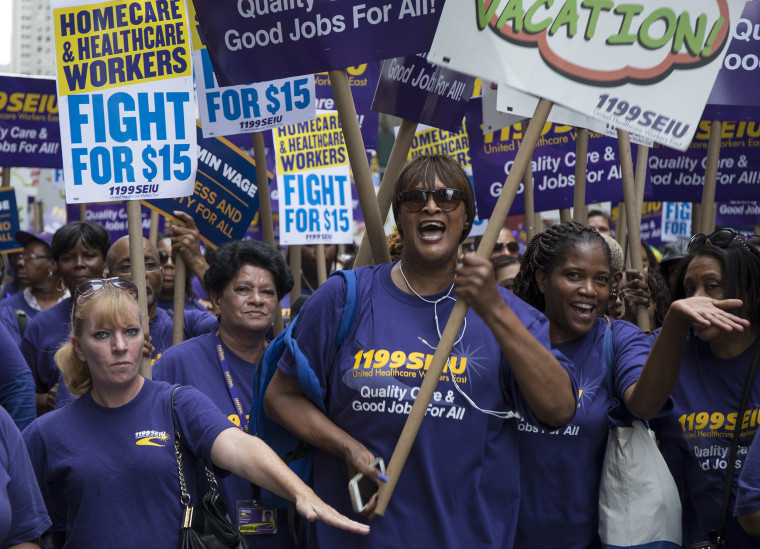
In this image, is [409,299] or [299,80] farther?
[299,80]

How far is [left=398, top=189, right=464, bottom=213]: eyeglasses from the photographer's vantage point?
10.3 ft

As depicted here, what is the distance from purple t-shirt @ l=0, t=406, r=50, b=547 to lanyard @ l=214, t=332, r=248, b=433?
1098 mm

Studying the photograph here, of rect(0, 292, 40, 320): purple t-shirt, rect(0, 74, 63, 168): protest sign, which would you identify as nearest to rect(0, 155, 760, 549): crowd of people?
rect(0, 292, 40, 320): purple t-shirt

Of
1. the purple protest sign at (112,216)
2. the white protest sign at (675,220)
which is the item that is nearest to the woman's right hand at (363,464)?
the purple protest sign at (112,216)

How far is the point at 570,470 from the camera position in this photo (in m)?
3.41

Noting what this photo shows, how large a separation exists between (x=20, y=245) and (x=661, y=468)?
708 cm

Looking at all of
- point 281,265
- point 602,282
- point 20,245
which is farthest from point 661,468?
point 20,245

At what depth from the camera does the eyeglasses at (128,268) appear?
5.97 m

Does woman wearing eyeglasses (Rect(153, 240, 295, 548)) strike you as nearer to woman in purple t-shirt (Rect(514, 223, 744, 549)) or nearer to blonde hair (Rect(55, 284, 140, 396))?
blonde hair (Rect(55, 284, 140, 396))

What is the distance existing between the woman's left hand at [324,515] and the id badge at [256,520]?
1010 mm

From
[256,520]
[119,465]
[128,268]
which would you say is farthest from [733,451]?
[128,268]

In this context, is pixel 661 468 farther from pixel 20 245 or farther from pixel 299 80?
pixel 20 245

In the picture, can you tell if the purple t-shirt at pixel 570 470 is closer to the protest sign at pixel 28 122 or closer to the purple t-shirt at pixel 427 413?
the purple t-shirt at pixel 427 413

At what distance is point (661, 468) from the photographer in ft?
11.2
